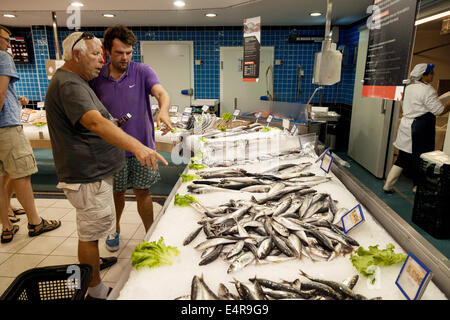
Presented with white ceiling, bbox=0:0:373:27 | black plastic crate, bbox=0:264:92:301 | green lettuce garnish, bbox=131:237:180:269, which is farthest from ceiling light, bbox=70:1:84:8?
green lettuce garnish, bbox=131:237:180:269

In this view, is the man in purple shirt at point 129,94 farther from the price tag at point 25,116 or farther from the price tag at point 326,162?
the price tag at point 25,116

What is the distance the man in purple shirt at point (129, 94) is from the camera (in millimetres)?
2270

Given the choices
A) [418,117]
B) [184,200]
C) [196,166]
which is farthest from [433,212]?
[184,200]

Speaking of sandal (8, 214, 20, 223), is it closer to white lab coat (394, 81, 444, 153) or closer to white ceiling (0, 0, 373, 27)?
white ceiling (0, 0, 373, 27)

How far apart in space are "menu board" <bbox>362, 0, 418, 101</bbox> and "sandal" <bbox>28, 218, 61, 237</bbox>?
347cm

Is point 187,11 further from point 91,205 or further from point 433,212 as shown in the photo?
point 433,212

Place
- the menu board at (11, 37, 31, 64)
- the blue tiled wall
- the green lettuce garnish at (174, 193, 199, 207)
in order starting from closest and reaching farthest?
the green lettuce garnish at (174, 193, 199, 207)
the blue tiled wall
the menu board at (11, 37, 31, 64)

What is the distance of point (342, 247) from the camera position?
1.40 metres

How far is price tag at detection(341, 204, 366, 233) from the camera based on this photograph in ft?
4.89

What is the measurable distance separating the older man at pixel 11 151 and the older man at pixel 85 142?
4.46 ft

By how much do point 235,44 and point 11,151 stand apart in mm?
6058

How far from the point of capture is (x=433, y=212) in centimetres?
319

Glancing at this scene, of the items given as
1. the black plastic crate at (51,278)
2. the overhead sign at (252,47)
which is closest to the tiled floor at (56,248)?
the black plastic crate at (51,278)

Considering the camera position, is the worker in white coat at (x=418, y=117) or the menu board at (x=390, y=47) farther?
the worker in white coat at (x=418, y=117)
